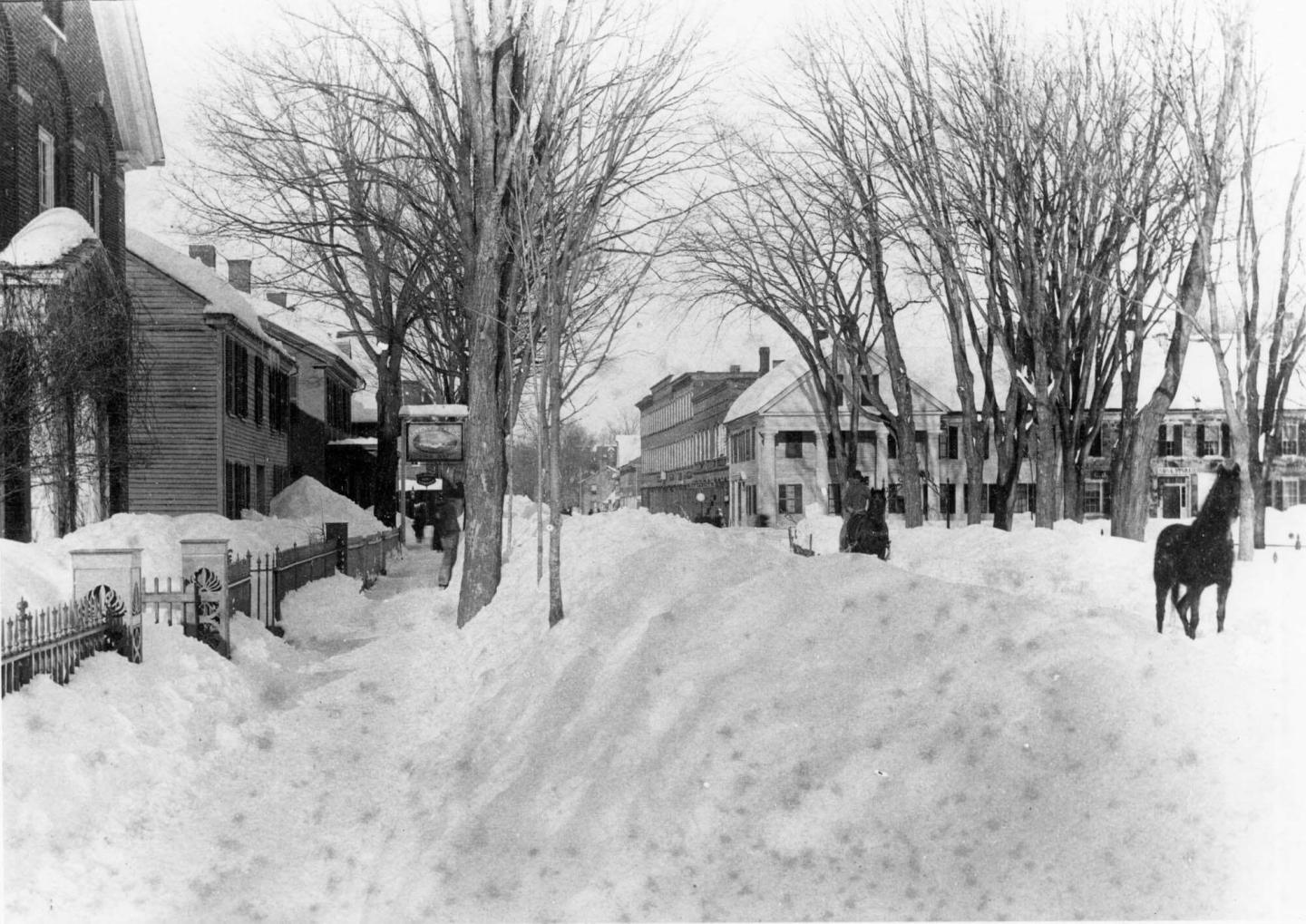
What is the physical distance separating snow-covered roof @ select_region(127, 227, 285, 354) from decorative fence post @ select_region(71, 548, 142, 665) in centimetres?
1625

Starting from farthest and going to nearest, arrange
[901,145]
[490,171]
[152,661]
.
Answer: [901,145]
[490,171]
[152,661]

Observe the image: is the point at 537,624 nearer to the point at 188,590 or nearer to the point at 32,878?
the point at 188,590

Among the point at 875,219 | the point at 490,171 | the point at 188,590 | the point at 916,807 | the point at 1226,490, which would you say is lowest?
the point at 916,807

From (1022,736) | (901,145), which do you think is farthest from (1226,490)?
(901,145)

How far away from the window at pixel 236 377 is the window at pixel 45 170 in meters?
6.71

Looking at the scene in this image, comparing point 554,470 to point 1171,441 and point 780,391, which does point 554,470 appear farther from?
point 780,391

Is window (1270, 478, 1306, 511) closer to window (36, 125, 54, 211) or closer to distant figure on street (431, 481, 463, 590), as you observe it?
distant figure on street (431, 481, 463, 590)

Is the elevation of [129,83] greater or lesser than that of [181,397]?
greater

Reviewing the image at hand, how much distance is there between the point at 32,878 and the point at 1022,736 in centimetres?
591

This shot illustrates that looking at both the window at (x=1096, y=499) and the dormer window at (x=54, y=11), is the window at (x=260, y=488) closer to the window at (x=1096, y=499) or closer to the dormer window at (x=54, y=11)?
the dormer window at (x=54, y=11)

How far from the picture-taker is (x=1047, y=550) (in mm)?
16578

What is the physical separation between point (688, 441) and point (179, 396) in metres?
58.7

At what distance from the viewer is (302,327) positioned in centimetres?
4678

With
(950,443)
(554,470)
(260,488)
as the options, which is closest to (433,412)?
(260,488)
